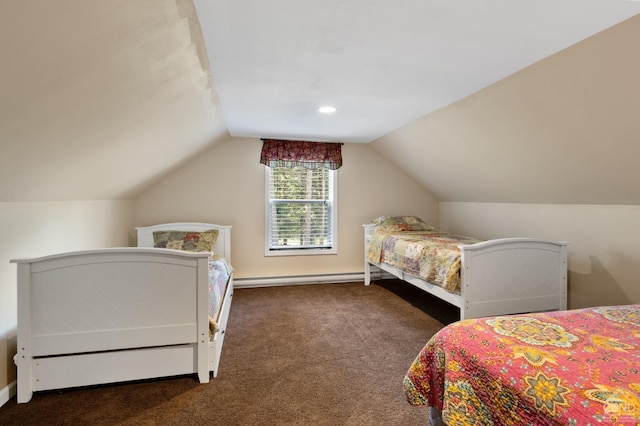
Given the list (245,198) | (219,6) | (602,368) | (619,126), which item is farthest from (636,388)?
(245,198)

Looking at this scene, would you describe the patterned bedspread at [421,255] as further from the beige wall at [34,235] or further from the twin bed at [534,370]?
the beige wall at [34,235]

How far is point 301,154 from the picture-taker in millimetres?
4344

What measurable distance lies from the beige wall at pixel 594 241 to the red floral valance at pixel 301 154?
2.27 meters

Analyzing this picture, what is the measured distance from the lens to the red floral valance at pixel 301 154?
4.26m

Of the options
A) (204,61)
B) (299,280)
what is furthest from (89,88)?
(299,280)

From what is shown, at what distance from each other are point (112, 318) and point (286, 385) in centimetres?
113

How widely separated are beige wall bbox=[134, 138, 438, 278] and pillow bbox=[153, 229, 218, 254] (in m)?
0.43

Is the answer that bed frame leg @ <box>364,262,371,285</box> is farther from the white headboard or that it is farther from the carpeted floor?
the white headboard

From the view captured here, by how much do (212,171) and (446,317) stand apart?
10.6 ft

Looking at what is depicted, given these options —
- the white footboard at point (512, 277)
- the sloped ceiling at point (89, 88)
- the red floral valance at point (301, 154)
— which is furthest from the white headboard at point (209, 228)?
the white footboard at point (512, 277)

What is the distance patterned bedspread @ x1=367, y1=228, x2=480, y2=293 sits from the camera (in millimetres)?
2570

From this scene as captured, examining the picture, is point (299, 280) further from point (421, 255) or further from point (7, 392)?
point (7, 392)

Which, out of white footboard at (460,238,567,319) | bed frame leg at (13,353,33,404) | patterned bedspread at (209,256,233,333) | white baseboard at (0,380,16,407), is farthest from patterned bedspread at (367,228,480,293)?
white baseboard at (0,380,16,407)

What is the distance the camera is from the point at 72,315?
1.87 m
